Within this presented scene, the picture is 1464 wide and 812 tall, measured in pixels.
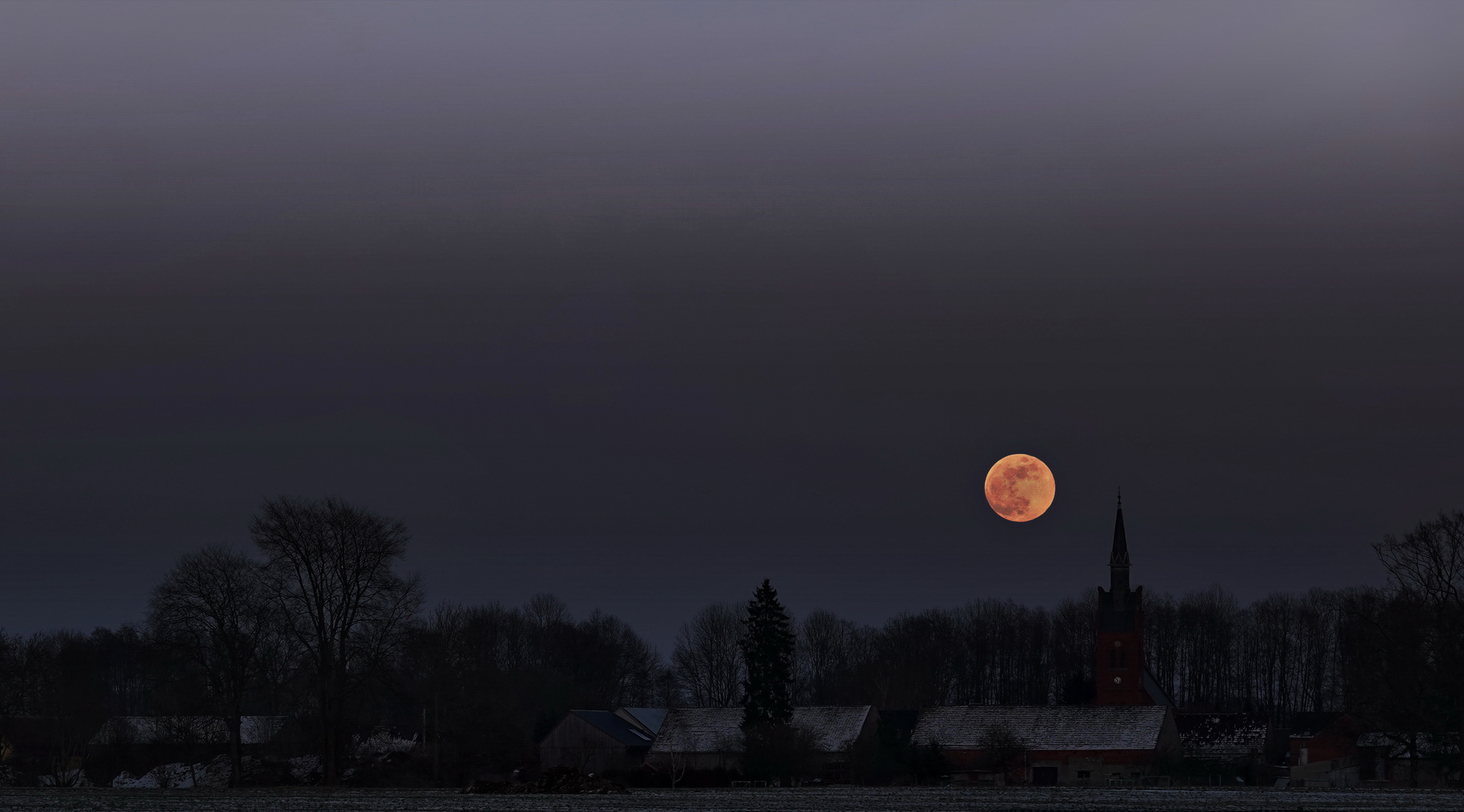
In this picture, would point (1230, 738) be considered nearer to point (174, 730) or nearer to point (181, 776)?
point (181, 776)

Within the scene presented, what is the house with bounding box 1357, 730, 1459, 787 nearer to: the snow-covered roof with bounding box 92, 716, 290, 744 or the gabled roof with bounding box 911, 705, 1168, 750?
the gabled roof with bounding box 911, 705, 1168, 750

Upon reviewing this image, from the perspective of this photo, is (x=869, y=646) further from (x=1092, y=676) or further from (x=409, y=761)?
(x=409, y=761)

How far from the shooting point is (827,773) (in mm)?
80312

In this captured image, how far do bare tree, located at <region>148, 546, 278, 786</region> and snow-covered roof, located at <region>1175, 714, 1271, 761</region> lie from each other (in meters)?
56.5

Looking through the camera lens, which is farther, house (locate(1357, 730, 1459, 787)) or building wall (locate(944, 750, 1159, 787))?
building wall (locate(944, 750, 1159, 787))

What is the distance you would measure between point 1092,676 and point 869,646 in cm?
2537

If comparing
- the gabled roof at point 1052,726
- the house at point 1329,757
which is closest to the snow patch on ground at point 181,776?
the gabled roof at point 1052,726

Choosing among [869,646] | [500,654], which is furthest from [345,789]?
[869,646]

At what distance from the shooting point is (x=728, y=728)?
89938 millimetres

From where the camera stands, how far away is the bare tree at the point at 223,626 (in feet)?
219

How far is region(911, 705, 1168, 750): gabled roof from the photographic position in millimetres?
Answer: 86562

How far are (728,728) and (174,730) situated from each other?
31.3 meters

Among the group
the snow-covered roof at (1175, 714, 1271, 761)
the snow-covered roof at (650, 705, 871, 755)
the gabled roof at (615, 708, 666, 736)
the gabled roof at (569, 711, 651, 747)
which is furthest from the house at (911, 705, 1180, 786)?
the gabled roof at (615, 708, 666, 736)

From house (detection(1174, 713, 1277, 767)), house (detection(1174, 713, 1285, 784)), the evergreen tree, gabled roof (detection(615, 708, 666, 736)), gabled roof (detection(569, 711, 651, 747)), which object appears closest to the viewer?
the evergreen tree
